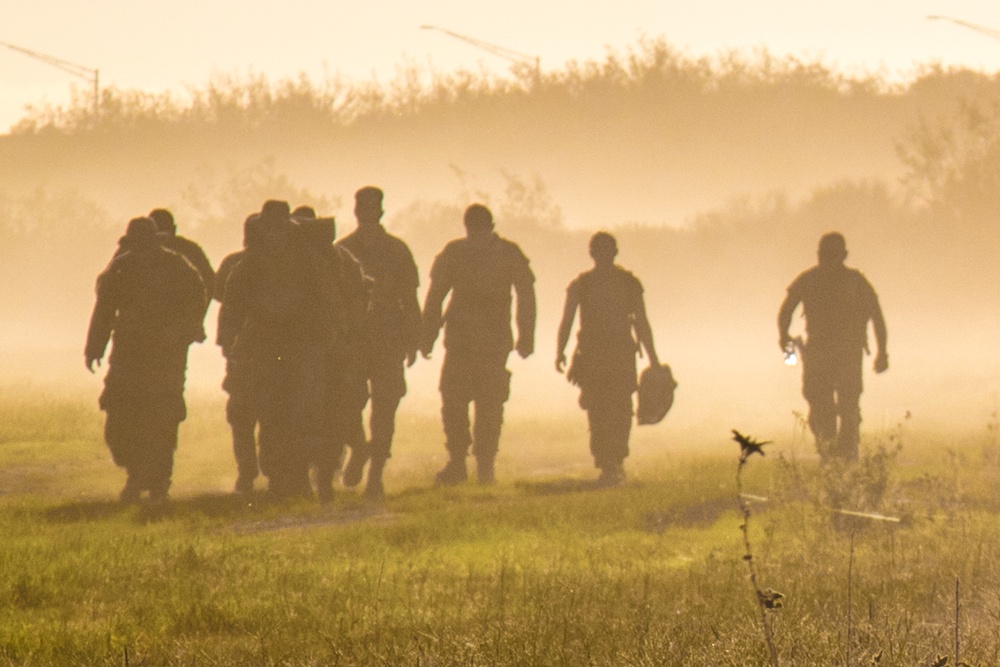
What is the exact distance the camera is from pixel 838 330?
18.0 metres

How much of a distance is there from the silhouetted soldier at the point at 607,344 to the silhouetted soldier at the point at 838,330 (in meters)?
1.61

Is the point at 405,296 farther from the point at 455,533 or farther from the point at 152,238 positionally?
the point at 455,533

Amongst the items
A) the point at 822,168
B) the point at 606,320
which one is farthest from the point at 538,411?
the point at 822,168

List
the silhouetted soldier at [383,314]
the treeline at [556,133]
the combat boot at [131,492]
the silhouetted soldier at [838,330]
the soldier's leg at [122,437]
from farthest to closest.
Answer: the treeline at [556,133] → the silhouetted soldier at [838,330] → the silhouetted soldier at [383,314] → the soldier's leg at [122,437] → the combat boot at [131,492]

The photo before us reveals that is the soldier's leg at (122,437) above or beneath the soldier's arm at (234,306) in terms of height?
beneath

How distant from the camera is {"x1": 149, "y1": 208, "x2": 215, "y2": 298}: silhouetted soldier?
14906mm

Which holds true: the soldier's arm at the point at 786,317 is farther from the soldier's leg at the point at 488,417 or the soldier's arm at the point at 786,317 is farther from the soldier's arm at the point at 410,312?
the soldier's arm at the point at 410,312

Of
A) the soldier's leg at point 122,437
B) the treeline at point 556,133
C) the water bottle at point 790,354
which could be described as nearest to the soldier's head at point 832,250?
the water bottle at point 790,354

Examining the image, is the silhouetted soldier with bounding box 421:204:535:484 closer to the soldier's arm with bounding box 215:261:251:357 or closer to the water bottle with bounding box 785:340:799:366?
the water bottle with bounding box 785:340:799:366

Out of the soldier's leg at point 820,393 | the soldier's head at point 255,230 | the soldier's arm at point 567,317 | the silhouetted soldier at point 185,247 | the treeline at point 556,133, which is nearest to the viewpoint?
the soldier's head at point 255,230

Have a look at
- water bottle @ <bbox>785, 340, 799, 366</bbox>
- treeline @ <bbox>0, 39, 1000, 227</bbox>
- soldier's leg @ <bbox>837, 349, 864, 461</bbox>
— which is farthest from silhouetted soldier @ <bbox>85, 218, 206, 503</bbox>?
treeline @ <bbox>0, 39, 1000, 227</bbox>

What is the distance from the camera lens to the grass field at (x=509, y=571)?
762cm

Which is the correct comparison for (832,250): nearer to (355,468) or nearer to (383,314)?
(383,314)

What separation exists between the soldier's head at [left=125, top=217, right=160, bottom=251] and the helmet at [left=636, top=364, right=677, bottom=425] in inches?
202
